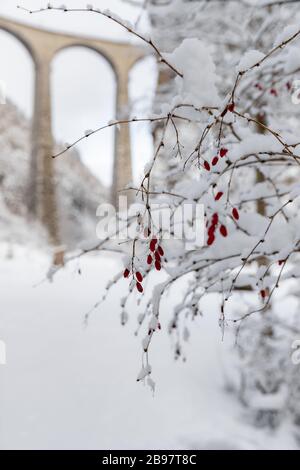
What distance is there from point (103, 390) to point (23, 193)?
1500 centimetres

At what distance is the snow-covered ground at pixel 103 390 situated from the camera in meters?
3.73

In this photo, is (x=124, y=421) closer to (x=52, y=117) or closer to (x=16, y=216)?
(x=16, y=216)

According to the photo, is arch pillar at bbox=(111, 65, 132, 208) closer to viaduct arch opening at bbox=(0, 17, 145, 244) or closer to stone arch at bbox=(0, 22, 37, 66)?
viaduct arch opening at bbox=(0, 17, 145, 244)

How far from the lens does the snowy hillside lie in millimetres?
16109

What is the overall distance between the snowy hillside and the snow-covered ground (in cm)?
854

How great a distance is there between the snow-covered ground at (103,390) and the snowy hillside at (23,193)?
28.0 ft

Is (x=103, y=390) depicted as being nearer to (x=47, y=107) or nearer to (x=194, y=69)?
(x=194, y=69)

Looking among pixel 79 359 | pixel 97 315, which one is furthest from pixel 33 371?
pixel 97 315

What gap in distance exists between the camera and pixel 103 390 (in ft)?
14.6

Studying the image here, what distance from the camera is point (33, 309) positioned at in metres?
6.19

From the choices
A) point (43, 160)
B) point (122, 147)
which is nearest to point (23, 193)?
point (43, 160)

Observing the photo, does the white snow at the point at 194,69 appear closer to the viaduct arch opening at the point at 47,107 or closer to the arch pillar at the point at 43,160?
the viaduct arch opening at the point at 47,107

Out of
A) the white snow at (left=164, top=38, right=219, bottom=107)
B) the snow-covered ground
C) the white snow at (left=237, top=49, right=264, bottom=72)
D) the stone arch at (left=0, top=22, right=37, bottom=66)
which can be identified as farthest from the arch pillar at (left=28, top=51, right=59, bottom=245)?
the white snow at (left=237, top=49, right=264, bottom=72)

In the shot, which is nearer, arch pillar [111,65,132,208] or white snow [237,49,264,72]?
white snow [237,49,264,72]
